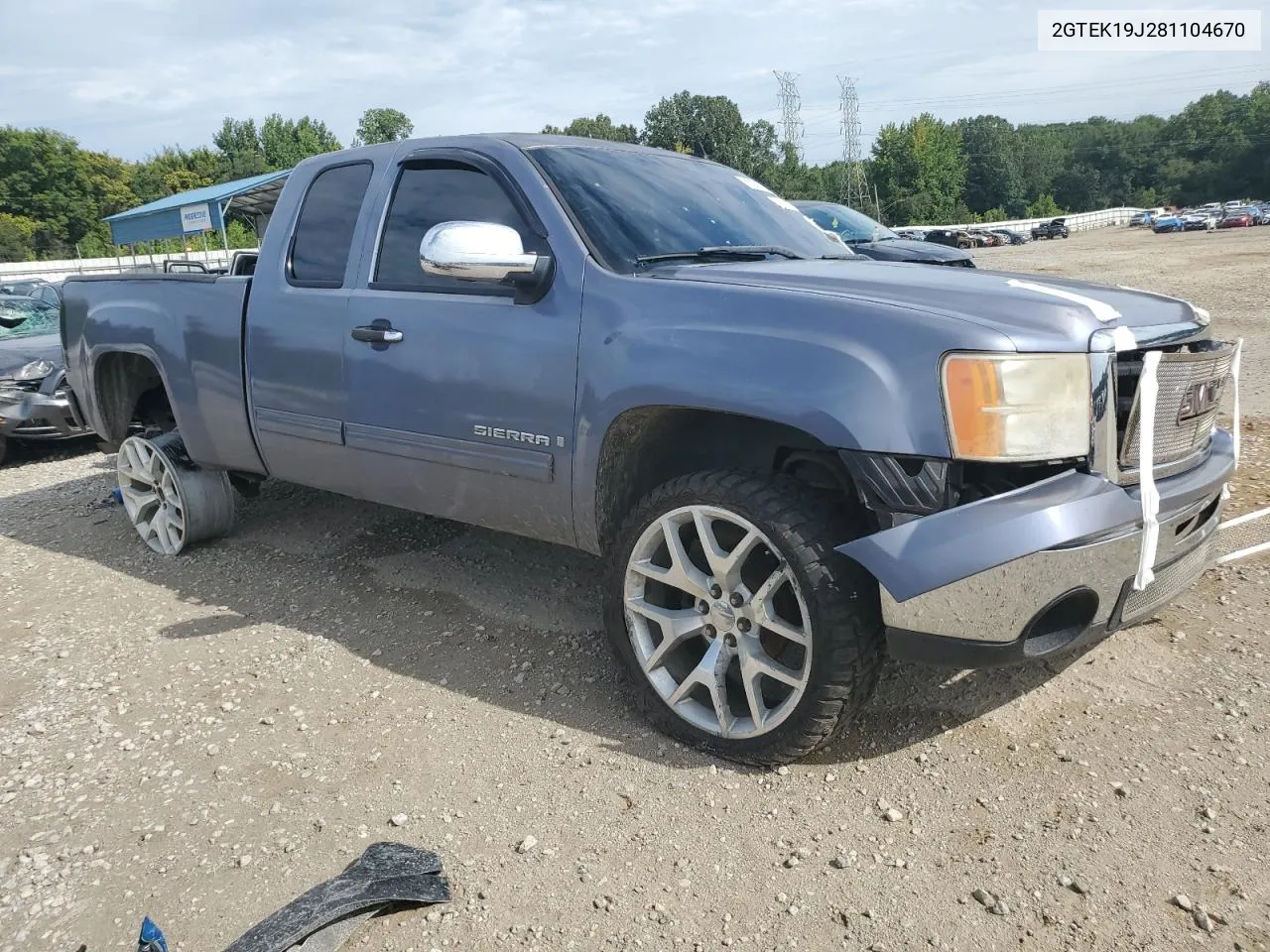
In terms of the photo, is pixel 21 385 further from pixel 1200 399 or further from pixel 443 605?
pixel 1200 399

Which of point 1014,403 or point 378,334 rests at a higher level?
point 378,334

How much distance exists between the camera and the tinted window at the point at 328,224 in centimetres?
380

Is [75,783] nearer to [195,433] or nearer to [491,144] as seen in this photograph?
[195,433]

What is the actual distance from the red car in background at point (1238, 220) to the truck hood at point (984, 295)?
61.0 meters

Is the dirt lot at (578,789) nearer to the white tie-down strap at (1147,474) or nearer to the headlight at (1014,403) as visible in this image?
the white tie-down strap at (1147,474)

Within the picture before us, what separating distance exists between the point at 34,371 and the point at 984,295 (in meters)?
8.19

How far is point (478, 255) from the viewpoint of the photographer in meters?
2.87

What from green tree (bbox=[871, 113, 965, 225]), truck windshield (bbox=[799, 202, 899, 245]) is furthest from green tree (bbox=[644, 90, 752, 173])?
truck windshield (bbox=[799, 202, 899, 245])

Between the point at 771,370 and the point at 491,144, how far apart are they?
5.25ft

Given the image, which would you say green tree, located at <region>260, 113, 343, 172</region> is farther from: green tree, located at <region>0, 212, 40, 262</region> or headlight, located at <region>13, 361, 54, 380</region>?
headlight, located at <region>13, 361, 54, 380</region>

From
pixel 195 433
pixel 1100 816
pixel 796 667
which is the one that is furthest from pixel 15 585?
pixel 1100 816

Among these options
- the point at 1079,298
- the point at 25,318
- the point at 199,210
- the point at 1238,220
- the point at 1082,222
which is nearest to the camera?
the point at 1079,298

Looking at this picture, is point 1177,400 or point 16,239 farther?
point 16,239

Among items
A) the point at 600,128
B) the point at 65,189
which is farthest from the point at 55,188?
the point at 600,128
